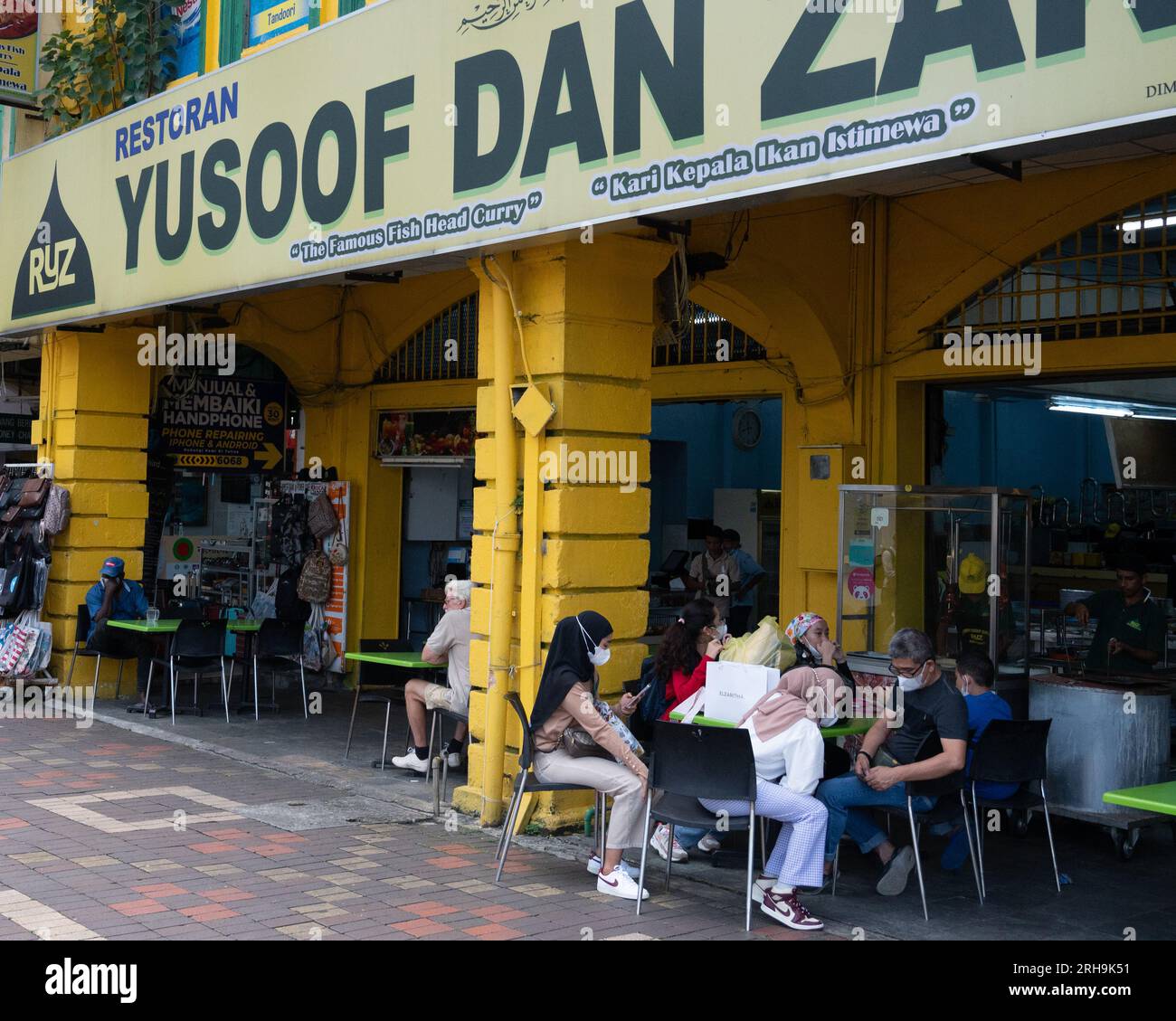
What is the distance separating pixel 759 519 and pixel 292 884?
33.2 feet

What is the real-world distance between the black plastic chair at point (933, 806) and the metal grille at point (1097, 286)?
12.1 feet

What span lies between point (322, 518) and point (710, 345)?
4867 millimetres

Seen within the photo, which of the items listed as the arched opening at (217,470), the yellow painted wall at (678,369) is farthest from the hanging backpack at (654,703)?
the arched opening at (217,470)

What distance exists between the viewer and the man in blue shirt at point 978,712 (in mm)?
6887

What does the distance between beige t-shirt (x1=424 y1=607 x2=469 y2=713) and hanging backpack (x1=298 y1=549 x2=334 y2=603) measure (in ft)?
16.9

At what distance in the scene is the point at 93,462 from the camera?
12.4m

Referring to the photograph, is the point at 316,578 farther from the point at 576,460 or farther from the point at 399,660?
the point at 576,460

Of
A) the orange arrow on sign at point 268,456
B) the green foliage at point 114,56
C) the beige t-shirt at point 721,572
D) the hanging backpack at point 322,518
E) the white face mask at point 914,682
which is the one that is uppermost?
the green foliage at point 114,56

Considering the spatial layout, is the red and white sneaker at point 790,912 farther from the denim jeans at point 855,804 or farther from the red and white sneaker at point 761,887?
the denim jeans at point 855,804

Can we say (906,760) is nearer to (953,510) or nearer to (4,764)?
(953,510)

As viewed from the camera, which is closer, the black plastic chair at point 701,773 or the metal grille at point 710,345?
the black plastic chair at point 701,773

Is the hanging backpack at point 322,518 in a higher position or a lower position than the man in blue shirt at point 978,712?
higher

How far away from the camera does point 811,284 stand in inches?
395

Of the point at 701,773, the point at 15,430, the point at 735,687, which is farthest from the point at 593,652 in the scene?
the point at 15,430
